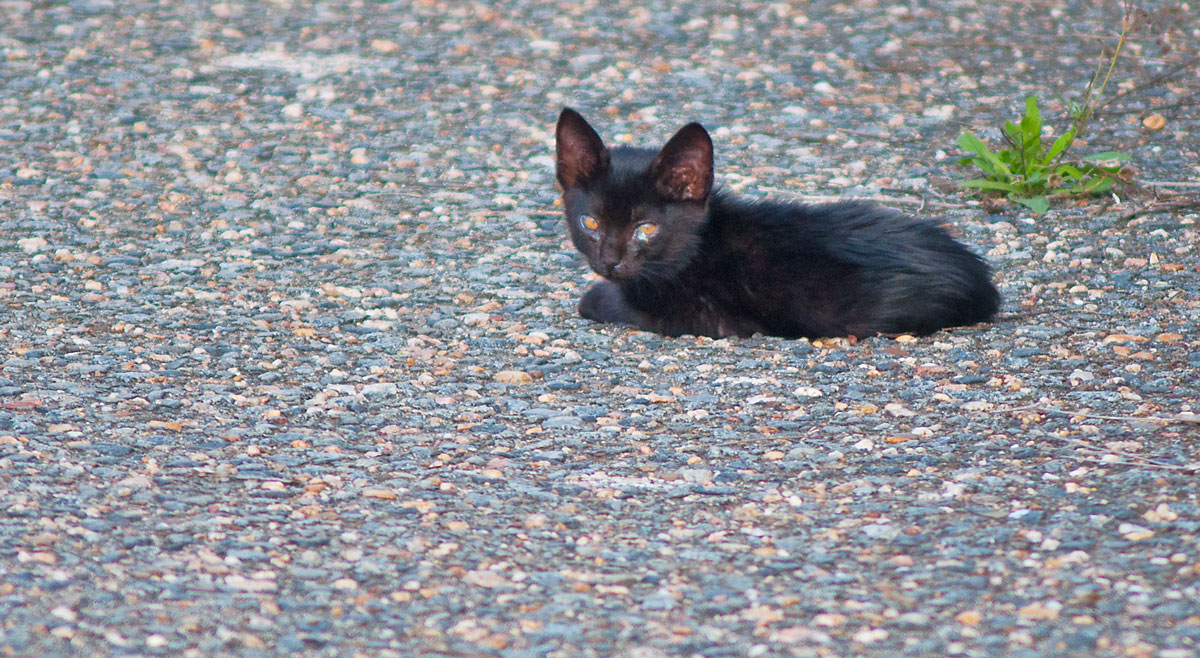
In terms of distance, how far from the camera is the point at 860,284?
4.41m

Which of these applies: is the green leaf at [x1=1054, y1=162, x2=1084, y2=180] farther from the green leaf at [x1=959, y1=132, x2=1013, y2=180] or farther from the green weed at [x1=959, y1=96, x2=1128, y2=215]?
the green leaf at [x1=959, y1=132, x2=1013, y2=180]

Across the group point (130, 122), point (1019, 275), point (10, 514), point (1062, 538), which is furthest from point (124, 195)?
point (1062, 538)

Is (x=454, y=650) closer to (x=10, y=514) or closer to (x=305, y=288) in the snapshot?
(x=10, y=514)

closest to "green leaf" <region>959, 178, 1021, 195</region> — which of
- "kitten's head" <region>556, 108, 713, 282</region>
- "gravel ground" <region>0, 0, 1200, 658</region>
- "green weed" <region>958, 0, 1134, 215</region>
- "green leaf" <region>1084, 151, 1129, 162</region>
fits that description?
"green weed" <region>958, 0, 1134, 215</region>

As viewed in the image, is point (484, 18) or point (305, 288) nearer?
point (305, 288)

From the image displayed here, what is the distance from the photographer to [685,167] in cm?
453

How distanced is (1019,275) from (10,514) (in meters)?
3.88

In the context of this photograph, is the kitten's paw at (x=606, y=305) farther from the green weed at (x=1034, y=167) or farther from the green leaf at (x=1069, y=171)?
the green leaf at (x=1069, y=171)

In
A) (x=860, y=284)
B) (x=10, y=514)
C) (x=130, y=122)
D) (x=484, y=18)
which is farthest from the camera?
(x=484, y=18)

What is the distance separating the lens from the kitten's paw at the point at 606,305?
475 cm

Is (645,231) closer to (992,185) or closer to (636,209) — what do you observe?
(636,209)

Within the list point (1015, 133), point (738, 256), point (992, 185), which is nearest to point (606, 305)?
point (738, 256)

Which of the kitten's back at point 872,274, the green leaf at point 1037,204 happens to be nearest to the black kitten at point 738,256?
the kitten's back at point 872,274

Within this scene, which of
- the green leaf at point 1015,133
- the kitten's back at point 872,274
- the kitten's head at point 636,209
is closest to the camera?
the kitten's back at point 872,274
